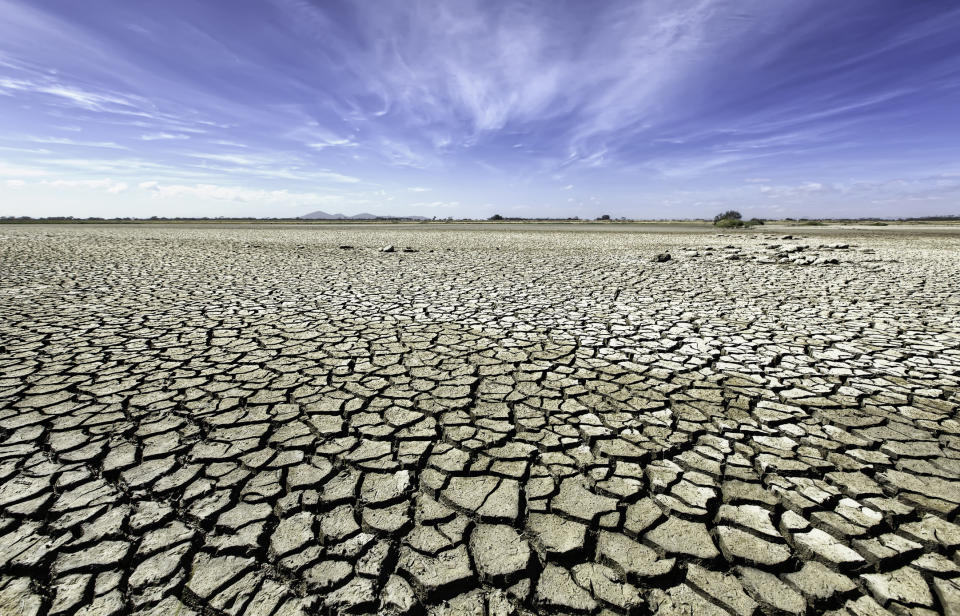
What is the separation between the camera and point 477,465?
84.4 inches

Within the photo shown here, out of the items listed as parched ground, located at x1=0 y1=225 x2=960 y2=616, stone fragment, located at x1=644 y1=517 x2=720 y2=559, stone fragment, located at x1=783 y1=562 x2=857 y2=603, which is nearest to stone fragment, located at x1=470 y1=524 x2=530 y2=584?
parched ground, located at x1=0 y1=225 x2=960 y2=616

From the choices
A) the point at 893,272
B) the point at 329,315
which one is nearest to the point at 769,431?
the point at 329,315

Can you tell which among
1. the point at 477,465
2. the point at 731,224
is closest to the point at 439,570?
the point at 477,465

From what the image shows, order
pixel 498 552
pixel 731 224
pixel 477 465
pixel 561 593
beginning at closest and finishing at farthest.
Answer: pixel 561 593 < pixel 498 552 < pixel 477 465 < pixel 731 224

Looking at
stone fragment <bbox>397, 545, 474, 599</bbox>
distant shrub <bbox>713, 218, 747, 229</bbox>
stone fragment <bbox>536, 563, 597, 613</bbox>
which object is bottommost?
distant shrub <bbox>713, 218, 747, 229</bbox>

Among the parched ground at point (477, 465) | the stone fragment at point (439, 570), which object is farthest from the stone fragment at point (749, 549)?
the stone fragment at point (439, 570)

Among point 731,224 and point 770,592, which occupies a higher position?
point 770,592

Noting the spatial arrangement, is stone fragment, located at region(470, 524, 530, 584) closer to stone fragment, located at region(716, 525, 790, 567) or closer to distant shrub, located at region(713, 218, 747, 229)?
stone fragment, located at region(716, 525, 790, 567)

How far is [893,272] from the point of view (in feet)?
27.4

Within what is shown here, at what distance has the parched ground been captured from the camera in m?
1.45

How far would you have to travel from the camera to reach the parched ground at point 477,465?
1449 millimetres

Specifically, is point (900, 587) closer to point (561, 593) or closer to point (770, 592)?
point (770, 592)

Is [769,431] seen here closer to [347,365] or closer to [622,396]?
[622,396]

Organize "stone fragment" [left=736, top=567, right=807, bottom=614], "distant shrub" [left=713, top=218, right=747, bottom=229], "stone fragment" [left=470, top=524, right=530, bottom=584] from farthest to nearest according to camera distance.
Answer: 1. "distant shrub" [left=713, top=218, right=747, bottom=229]
2. "stone fragment" [left=470, top=524, right=530, bottom=584]
3. "stone fragment" [left=736, top=567, right=807, bottom=614]
